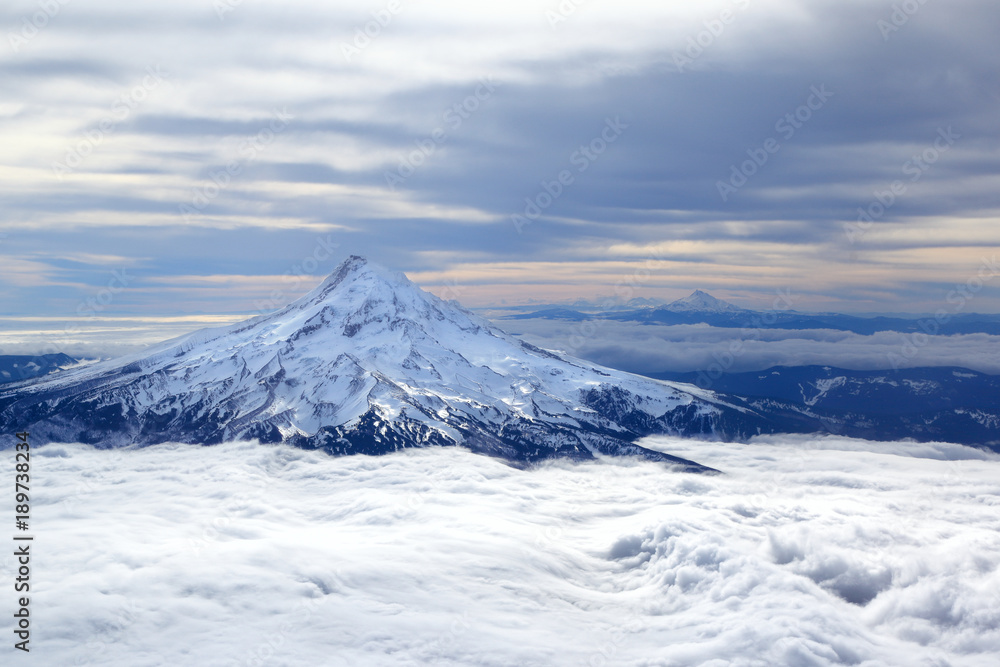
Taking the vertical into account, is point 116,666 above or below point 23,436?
below

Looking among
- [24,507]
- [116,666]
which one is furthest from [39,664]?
[24,507]

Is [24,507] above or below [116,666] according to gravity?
above

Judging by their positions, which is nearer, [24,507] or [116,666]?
[24,507]

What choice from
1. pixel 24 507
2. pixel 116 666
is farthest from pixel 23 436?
pixel 116 666

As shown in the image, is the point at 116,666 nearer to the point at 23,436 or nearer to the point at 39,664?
the point at 39,664

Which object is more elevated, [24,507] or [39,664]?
[24,507]

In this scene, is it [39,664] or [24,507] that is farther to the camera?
[39,664]

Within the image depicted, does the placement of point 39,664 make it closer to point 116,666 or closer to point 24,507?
point 116,666

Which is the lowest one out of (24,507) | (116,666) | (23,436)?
(116,666)
